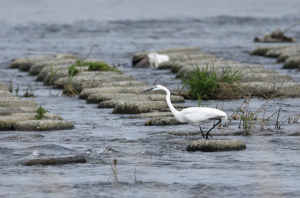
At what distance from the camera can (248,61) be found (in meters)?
23.2

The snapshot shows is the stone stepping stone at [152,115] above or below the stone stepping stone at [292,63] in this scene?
above

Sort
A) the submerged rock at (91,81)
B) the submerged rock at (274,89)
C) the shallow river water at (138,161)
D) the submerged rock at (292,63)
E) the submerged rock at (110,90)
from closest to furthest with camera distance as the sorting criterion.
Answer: the shallow river water at (138,161)
the submerged rock at (274,89)
the submerged rock at (110,90)
the submerged rock at (91,81)
the submerged rock at (292,63)

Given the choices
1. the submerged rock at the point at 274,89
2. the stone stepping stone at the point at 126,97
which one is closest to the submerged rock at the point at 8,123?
the stone stepping stone at the point at 126,97

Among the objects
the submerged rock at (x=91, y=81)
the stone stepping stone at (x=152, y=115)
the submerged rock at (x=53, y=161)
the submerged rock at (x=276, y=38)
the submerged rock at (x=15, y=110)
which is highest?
the submerged rock at (x=53, y=161)

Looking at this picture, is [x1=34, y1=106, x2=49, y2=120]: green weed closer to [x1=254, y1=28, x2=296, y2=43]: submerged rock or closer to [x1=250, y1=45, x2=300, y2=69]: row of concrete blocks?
[x1=250, y1=45, x2=300, y2=69]: row of concrete blocks

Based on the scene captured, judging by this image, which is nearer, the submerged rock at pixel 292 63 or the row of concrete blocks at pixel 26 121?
the row of concrete blocks at pixel 26 121

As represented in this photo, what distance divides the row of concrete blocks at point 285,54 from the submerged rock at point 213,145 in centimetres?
1136

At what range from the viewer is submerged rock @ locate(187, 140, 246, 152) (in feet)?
29.7

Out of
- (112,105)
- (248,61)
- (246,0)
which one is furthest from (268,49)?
(246,0)

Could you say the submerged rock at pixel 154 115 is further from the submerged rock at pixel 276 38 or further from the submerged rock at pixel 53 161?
the submerged rock at pixel 276 38

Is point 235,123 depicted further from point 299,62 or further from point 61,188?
point 299,62

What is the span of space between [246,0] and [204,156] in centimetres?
7658

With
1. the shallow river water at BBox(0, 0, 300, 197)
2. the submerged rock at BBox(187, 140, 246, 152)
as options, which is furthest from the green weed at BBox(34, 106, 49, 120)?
the submerged rock at BBox(187, 140, 246, 152)

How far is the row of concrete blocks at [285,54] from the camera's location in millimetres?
20328
